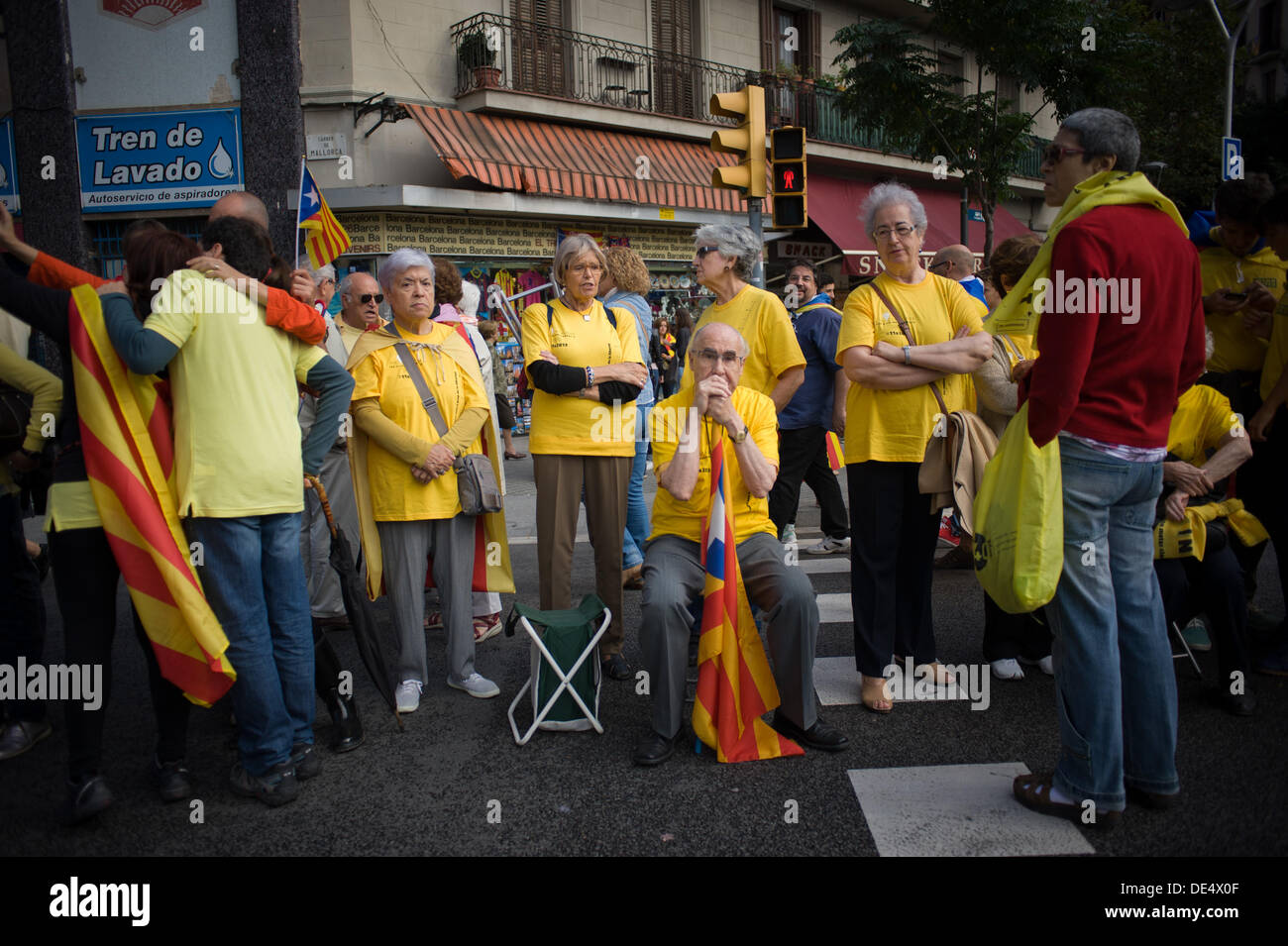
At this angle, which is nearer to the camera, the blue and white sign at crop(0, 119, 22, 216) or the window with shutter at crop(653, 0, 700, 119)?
the blue and white sign at crop(0, 119, 22, 216)

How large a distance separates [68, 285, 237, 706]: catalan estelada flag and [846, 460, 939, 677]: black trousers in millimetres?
2514

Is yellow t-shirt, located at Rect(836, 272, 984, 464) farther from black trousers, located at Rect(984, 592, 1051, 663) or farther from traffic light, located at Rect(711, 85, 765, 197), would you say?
traffic light, located at Rect(711, 85, 765, 197)

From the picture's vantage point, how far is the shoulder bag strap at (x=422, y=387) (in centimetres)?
438

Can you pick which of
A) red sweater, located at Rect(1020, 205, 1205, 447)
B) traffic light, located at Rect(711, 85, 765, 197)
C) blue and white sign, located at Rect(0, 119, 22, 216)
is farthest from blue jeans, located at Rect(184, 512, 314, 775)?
blue and white sign, located at Rect(0, 119, 22, 216)

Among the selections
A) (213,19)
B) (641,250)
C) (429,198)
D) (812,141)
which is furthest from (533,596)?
(812,141)

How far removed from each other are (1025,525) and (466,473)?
2501 mm

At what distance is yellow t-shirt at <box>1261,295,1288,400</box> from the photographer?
14.1 ft

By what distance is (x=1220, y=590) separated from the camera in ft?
13.3

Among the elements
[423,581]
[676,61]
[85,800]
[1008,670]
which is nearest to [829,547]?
[1008,670]

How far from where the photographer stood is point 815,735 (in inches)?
145

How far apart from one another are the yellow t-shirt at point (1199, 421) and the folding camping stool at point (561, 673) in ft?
8.78

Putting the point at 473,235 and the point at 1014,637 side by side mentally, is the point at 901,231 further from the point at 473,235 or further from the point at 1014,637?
the point at 473,235
